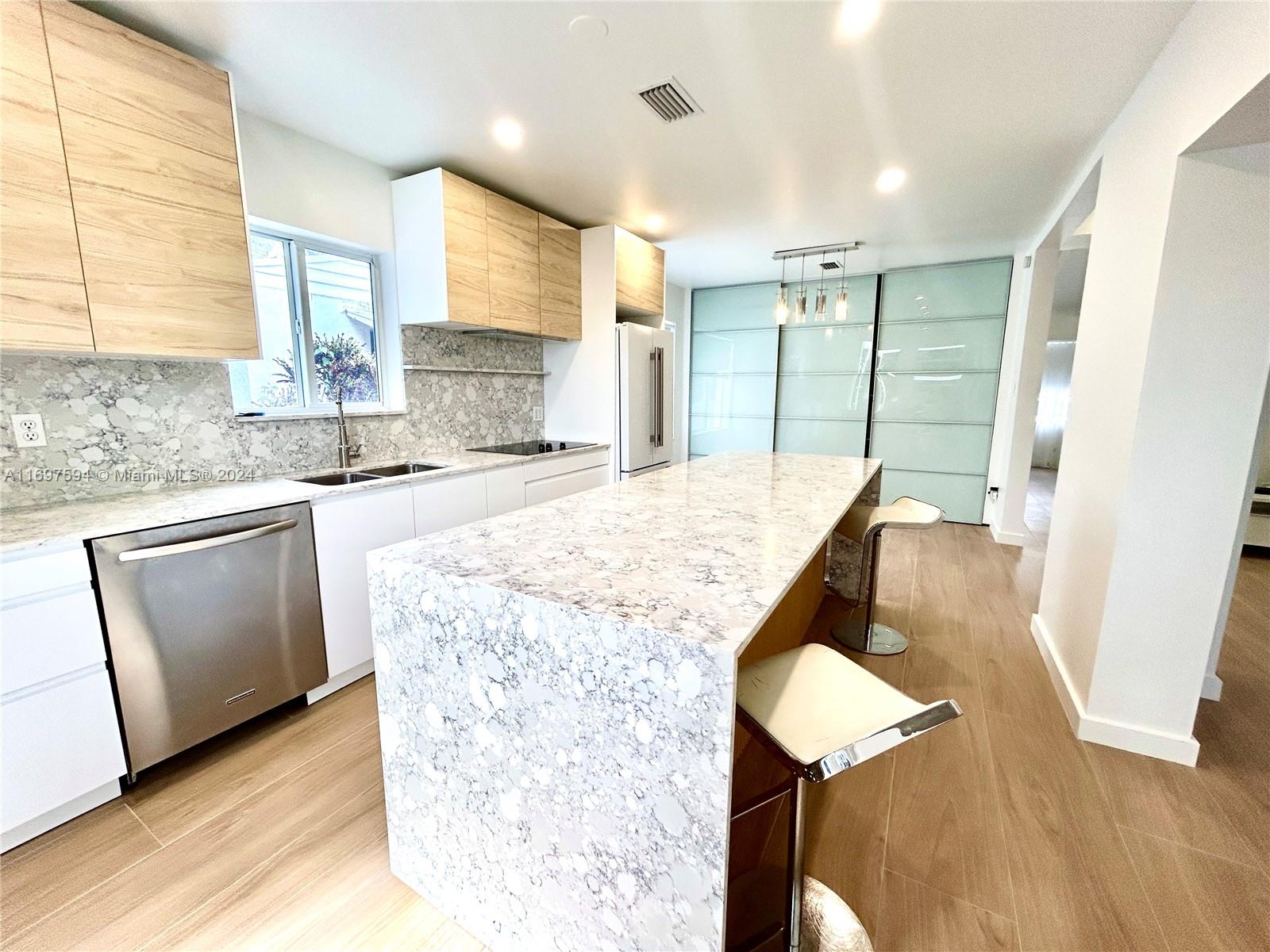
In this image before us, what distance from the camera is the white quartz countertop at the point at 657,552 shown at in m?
0.85

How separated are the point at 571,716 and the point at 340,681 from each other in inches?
72.0

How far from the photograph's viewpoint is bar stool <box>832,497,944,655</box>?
2387 mm

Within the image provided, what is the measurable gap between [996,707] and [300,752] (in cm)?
272

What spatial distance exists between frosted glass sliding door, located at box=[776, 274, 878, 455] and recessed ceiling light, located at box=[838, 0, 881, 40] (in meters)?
3.71

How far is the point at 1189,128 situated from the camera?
1504 millimetres

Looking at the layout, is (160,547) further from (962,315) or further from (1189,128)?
(962,315)

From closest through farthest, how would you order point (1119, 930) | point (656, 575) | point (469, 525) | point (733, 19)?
1. point (656, 575)
2. point (1119, 930)
3. point (469, 525)
4. point (733, 19)

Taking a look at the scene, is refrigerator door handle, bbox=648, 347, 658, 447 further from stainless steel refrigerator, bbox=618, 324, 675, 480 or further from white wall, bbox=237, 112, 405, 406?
white wall, bbox=237, 112, 405, 406

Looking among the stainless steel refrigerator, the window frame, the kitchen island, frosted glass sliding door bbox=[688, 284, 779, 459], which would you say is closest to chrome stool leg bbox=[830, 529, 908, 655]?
the kitchen island

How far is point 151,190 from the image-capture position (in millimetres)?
1637

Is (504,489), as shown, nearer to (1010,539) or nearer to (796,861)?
(796,861)

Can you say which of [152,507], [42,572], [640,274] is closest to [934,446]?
[640,274]

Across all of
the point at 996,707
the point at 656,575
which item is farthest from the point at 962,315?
the point at 656,575

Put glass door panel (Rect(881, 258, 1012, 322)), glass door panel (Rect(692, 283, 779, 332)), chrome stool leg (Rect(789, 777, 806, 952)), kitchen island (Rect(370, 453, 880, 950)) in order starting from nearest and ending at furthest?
kitchen island (Rect(370, 453, 880, 950)) < chrome stool leg (Rect(789, 777, 806, 952)) < glass door panel (Rect(881, 258, 1012, 322)) < glass door panel (Rect(692, 283, 779, 332))
